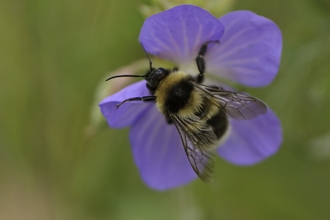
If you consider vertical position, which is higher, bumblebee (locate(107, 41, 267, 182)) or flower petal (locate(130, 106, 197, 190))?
bumblebee (locate(107, 41, 267, 182))

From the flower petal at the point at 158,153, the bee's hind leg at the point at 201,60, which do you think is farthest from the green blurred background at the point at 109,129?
the bee's hind leg at the point at 201,60

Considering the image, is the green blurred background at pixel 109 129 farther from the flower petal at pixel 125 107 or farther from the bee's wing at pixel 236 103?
the bee's wing at pixel 236 103

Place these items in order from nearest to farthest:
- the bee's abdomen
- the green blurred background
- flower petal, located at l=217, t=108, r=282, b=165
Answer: the bee's abdomen
flower petal, located at l=217, t=108, r=282, b=165
the green blurred background

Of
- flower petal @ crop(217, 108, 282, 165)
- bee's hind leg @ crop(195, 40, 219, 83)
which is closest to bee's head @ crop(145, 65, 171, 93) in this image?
bee's hind leg @ crop(195, 40, 219, 83)

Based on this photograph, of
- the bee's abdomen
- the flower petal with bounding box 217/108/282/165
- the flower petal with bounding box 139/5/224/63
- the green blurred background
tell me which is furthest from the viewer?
the green blurred background

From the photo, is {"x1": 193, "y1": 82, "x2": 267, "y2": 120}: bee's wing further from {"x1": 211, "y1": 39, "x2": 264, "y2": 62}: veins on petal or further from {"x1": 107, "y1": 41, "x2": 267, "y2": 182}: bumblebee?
{"x1": 211, "y1": 39, "x2": 264, "y2": 62}: veins on petal

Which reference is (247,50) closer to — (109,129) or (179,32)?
(179,32)

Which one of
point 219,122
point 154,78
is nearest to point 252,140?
point 219,122
